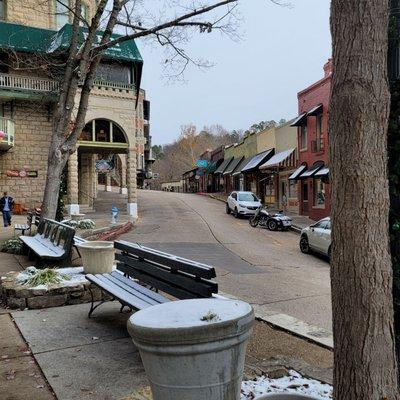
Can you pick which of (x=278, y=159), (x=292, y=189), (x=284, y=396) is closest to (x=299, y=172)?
(x=292, y=189)

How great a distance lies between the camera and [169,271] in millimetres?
4996

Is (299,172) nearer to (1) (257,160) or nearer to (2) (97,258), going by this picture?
(1) (257,160)

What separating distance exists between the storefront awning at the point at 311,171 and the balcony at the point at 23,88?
1490 cm

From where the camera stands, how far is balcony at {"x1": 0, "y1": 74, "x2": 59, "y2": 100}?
25.1 metres

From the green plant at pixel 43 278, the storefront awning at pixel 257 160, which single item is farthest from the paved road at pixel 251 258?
the storefront awning at pixel 257 160

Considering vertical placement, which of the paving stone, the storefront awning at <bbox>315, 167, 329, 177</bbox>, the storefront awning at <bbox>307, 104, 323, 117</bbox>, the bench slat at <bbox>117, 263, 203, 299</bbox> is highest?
the storefront awning at <bbox>307, 104, 323, 117</bbox>

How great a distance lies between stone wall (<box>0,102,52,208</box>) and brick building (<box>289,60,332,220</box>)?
15.4m

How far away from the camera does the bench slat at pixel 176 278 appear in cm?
420

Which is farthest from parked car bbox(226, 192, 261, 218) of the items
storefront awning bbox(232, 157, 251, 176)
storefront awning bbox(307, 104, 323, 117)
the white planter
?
the white planter

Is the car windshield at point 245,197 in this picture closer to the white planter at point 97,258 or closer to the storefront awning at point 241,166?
the storefront awning at point 241,166

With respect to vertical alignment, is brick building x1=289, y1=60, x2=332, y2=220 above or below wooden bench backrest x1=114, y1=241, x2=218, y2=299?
above

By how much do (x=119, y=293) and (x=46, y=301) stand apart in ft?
5.95

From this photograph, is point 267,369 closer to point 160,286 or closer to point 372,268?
point 160,286

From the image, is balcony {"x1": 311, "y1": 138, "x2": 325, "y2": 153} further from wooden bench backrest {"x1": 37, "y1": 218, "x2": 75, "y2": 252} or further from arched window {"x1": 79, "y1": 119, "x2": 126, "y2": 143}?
wooden bench backrest {"x1": 37, "y1": 218, "x2": 75, "y2": 252}
